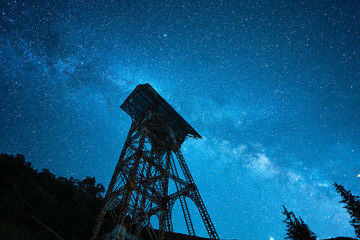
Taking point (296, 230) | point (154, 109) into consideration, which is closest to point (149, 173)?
point (154, 109)

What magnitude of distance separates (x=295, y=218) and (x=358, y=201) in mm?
6508

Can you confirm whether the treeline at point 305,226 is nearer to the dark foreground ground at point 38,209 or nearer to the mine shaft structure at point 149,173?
the dark foreground ground at point 38,209

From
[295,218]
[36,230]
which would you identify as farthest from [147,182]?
[295,218]

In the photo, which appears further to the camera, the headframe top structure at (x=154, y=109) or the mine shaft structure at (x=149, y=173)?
the headframe top structure at (x=154, y=109)

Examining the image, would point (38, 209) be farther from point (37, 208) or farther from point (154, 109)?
point (154, 109)

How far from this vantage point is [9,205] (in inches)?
513

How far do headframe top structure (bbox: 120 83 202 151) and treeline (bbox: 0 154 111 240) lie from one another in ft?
27.3

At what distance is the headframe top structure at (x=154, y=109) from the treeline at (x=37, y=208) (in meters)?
8.32

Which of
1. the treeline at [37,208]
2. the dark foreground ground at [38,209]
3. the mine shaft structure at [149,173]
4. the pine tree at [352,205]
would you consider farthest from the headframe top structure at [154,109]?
the pine tree at [352,205]

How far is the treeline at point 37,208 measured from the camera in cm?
1270

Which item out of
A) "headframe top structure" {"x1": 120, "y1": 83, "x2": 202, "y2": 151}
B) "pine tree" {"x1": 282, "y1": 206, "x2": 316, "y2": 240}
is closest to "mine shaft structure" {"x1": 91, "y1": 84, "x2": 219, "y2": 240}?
"headframe top structure" {"x1": 120, "y1": 83, "x2": 202, "y2": 151}

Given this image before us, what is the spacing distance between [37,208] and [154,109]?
35.9 feet

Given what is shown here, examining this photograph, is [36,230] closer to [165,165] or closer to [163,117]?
[165,165]

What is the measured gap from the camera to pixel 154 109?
1664 cm
